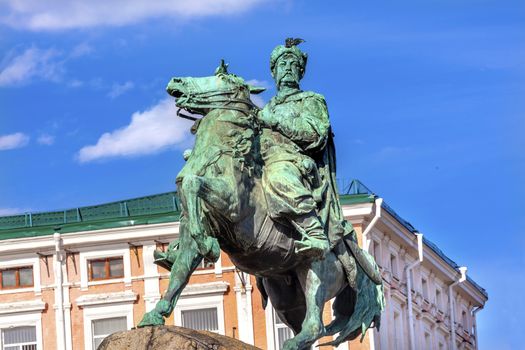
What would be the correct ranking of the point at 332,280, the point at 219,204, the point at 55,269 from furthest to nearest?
the point at 55,269 → the point at 332,280 → the point at 219,204

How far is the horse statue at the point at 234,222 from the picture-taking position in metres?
19.1

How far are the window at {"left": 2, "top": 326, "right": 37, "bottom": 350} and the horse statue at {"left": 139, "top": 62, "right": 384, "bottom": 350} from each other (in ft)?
174

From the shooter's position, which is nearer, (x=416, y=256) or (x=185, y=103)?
(x=185, y=103)

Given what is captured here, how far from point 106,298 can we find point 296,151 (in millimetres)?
52558

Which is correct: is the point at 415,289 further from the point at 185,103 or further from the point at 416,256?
the point at 185,103

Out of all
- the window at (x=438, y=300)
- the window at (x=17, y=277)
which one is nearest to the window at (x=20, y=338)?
the window at (x=17, y=277)

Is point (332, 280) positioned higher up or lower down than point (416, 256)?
lower down

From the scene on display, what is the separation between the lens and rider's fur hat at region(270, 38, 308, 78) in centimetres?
2103

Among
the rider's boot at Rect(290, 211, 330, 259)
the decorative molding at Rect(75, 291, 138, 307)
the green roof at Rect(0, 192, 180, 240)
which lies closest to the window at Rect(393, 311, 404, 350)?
the green roof at Rect(0, 192, 180, 240)

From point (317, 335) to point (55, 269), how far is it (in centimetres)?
5353

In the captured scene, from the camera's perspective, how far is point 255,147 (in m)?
Answer: 19.7

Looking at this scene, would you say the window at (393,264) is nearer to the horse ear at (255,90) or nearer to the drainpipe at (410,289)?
the drainpipe at (410,289)

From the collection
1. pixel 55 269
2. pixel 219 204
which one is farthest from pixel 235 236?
pixel 55 269

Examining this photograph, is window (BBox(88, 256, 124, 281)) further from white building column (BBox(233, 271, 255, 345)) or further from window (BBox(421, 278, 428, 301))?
window (BBox(421, 278, 428, 301))
